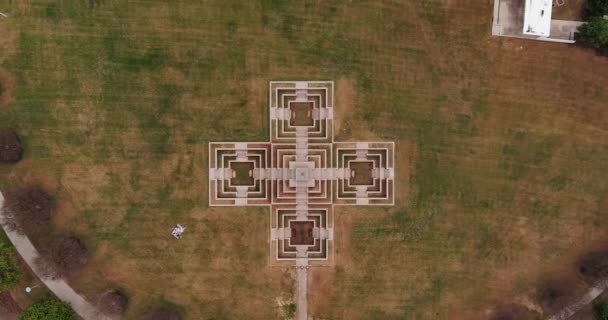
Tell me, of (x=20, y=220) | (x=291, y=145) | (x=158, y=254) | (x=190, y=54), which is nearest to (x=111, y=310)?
(x=158, y=254)

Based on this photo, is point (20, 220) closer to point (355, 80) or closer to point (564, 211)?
point (355, 80)

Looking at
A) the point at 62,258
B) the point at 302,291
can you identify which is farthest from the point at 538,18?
the point at 62,258

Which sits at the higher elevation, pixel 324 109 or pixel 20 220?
pixel 324 109

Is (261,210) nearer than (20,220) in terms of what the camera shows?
No

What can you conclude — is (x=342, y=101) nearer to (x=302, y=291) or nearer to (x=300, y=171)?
(x=300, y=171)

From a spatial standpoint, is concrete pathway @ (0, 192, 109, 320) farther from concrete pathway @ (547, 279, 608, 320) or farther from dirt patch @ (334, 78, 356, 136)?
concrete pathway @ (547, 279, 608, 320)

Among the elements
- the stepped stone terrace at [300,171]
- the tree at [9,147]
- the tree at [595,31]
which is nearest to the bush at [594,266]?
the stepped stone terrace at [300,171]
